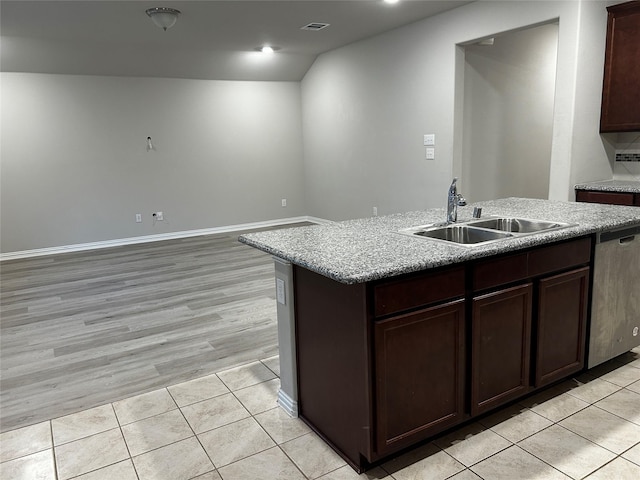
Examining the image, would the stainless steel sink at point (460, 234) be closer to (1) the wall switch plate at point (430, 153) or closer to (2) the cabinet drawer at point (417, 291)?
(2) the cabinet drawer at point (417, 291)

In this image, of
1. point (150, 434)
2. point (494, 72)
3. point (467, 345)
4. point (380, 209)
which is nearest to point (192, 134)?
point (380, 209)

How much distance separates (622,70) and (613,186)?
0.94m

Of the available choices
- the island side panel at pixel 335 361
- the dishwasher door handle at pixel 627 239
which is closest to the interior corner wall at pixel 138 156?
the island side panel at pixel 335 361

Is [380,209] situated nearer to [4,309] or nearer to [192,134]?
[192,134]

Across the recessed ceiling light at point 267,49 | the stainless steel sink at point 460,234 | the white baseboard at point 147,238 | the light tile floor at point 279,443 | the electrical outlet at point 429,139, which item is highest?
the recessed ceiling light at point 267,49

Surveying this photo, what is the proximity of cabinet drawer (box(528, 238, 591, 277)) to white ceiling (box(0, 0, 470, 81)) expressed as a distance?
3038 millimetres

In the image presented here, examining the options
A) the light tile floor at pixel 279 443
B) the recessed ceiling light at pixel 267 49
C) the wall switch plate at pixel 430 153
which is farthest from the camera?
the recessed ceiling light at pixel 267 49

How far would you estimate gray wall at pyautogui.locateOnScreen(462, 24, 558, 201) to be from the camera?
16.8ft

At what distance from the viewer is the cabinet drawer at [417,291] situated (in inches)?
70.3

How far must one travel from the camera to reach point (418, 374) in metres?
1.94

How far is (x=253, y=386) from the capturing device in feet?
8.90

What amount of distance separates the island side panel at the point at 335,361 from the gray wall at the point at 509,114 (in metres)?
3.56

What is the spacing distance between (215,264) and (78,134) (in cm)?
265

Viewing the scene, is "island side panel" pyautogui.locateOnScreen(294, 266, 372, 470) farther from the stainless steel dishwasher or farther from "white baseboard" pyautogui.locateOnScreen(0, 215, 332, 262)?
"white baseboard" pyautogui.locateOnScreen(0, 215, 332, 262)
